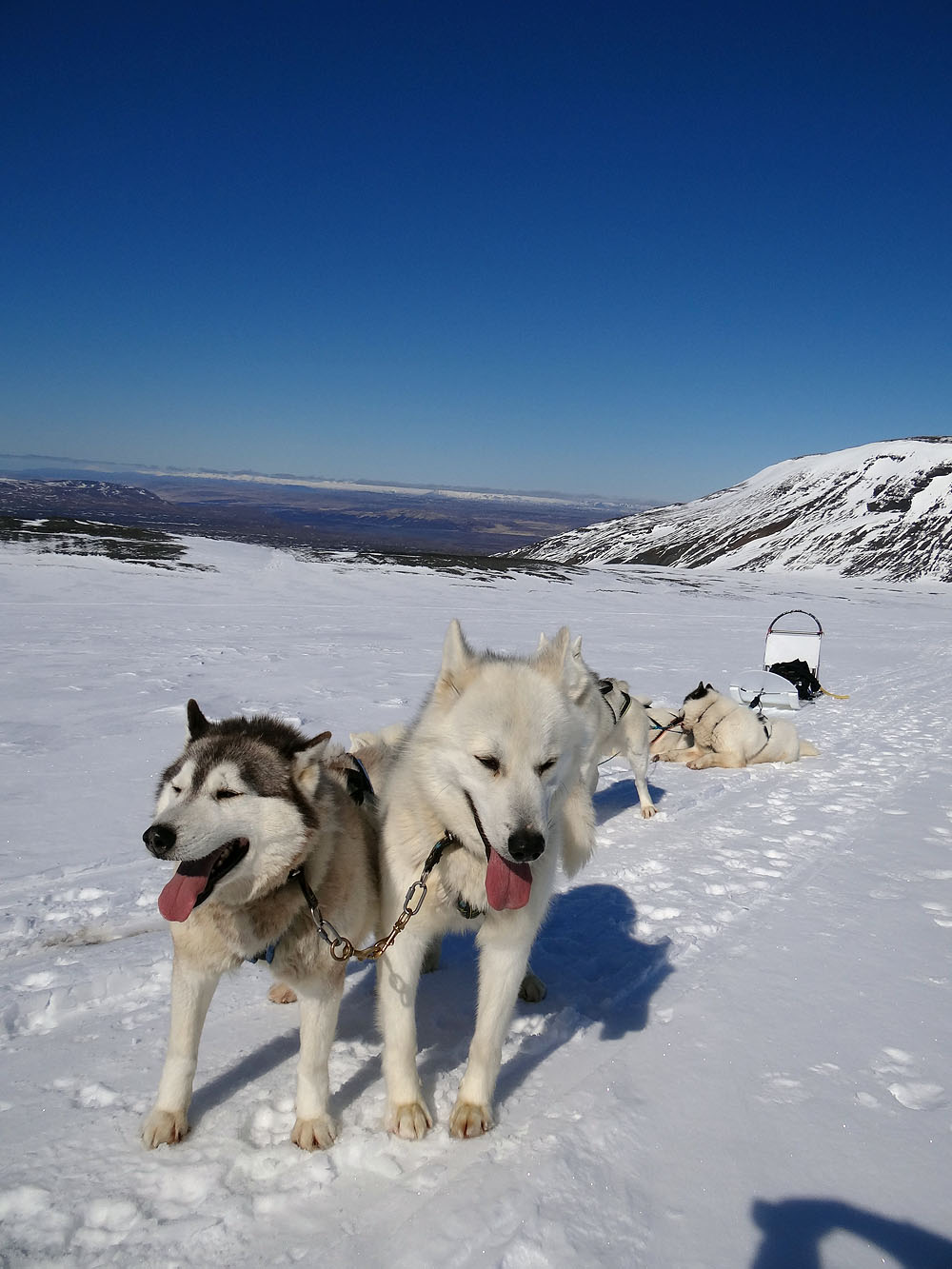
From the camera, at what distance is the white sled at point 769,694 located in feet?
34.9

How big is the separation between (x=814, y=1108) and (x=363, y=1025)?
1.98 metres

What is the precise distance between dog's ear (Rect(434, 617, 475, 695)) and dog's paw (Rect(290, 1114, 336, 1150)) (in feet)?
5.36

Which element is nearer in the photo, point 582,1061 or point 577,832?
point 582,1061

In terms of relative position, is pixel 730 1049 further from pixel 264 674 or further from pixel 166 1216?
pixel 264 674

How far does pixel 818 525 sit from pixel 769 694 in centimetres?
9311

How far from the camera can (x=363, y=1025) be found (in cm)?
341

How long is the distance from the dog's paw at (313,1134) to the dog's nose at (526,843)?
129cm

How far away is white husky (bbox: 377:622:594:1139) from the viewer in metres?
2.58

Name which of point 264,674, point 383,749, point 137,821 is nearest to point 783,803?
point 383,749

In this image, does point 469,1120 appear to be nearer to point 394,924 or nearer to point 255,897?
point 394,924

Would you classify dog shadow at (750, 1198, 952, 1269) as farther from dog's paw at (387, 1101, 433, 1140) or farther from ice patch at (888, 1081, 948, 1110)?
dog's paw at (387, 1101, 433, 1140)

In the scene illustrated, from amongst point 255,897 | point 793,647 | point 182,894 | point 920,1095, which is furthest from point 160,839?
point 793,647

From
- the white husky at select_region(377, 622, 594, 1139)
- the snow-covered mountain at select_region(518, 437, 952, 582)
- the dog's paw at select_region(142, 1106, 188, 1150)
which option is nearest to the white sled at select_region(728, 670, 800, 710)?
the white husky at select_region(377, 622, 594, 1139)

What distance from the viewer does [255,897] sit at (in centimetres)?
256
